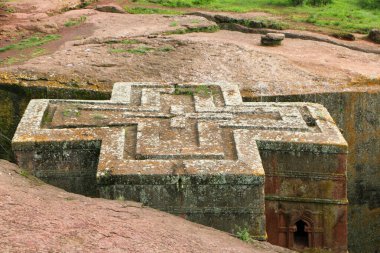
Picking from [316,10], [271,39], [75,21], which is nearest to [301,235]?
[271,39]

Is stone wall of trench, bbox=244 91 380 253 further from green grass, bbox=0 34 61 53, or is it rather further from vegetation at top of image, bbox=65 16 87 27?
vegetation at top of image, bbox=65 16 87 27

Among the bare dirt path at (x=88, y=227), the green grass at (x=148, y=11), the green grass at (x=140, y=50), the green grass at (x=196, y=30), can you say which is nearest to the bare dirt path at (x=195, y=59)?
the green grass at (x=140, y=50)

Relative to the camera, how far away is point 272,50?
1176 centimetres

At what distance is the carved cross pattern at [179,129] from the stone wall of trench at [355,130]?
1.36 metres

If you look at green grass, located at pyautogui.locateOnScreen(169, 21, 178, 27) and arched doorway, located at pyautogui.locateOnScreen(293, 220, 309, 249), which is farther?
green grass, located at pyautogui.locateOnScreen(169, 21, 178, 27)

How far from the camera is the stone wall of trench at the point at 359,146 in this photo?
31.4 ft

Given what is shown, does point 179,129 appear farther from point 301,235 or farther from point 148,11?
point 148,11

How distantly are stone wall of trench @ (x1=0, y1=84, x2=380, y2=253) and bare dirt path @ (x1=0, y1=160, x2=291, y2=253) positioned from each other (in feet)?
10.3

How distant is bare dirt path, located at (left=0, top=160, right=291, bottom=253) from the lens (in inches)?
180

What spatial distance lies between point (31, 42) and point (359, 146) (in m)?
6.36

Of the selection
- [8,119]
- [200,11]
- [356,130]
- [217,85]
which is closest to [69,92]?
Answer: [8,119]

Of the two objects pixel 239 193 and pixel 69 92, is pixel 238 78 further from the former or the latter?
pixel 239 193

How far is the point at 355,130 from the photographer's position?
381 inches

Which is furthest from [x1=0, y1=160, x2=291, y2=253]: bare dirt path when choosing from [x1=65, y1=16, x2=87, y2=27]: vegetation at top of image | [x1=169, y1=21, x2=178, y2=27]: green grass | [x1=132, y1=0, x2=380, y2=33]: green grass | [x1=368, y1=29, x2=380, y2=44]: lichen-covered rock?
[x1=132, y1=0, x2=380, y2=33]: green grass
